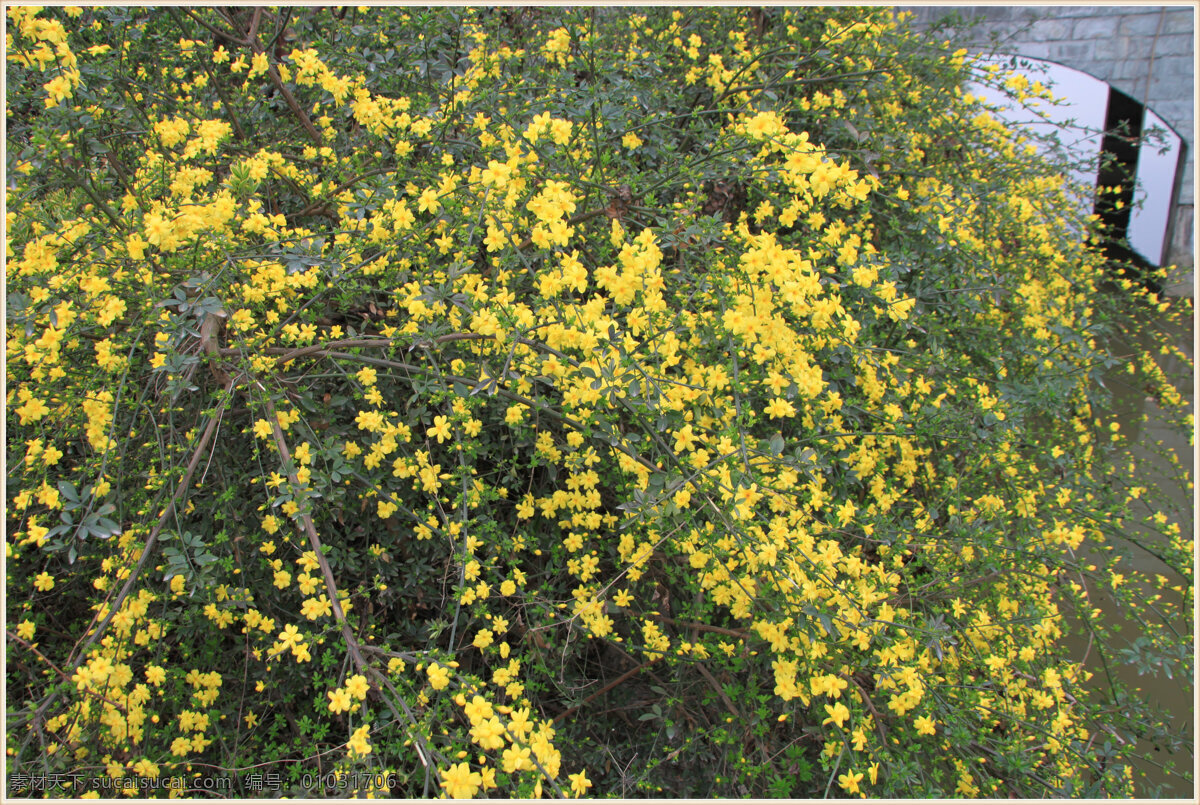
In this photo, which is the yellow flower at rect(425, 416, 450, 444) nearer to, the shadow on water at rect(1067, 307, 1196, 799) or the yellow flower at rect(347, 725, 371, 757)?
the yellow flower at rect(347, 725, 371, 757)

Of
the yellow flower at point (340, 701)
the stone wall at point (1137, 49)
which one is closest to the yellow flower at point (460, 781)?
the yellow flower at point (340, 701)

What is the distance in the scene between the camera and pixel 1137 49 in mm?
6270

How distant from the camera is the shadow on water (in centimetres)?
218

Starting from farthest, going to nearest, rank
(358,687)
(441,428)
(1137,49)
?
(1137,49), (441,428), (358,687)

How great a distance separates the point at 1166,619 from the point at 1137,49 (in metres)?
6.21

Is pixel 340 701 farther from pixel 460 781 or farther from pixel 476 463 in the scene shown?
pixel 476 463

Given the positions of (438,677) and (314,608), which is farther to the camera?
(314,608)

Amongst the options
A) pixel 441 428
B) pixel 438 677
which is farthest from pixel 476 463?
pixel 438 677

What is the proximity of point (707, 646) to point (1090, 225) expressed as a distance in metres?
3.56

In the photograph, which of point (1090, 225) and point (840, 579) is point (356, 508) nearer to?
point (840, 579)

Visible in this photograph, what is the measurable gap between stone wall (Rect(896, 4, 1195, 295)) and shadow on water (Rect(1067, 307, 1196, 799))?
1892 millimetres

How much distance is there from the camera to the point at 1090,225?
157 inches

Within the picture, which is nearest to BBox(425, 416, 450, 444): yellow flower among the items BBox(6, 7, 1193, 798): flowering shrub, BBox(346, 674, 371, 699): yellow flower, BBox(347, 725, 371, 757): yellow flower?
BBox(6, 7, 1193, 798): flowering shrub

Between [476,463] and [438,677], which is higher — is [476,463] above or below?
below
